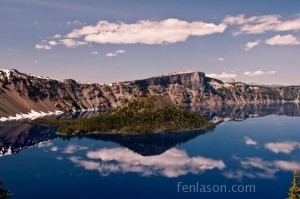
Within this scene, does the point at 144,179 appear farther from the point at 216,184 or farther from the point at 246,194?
the point at 246,194

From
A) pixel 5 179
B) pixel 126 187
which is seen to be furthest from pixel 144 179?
pixel 5 179

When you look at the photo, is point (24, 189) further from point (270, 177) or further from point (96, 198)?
point (270, 177)

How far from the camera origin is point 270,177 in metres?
182

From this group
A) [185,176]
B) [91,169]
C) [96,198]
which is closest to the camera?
[96,198]

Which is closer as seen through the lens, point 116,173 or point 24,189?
point 24,189

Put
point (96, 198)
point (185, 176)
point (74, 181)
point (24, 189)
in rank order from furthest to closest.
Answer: point (185, 176)
point (74, 181)
point (24, 189)
point (96, 198)

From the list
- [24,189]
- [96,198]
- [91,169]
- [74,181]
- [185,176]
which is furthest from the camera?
[91,169]

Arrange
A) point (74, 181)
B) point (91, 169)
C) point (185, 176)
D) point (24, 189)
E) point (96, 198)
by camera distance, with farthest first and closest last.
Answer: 1. point (91, 169)
2. point (185, 176)
3. point (74, 181)
4. point (24, 189)
5. point (96, 198)

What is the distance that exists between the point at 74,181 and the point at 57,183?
8193mm

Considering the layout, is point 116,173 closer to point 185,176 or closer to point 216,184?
point 185,176

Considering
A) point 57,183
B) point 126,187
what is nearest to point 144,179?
point 126,187

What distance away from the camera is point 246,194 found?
15625cm

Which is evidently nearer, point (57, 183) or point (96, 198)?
point (96, 198)

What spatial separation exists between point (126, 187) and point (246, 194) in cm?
5477
